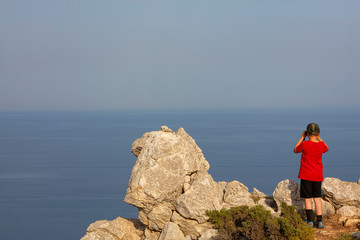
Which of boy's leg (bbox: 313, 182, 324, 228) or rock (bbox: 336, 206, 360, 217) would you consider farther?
rock (bbox: 336, 206, 360, 217)

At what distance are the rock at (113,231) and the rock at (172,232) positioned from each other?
6.94 feet

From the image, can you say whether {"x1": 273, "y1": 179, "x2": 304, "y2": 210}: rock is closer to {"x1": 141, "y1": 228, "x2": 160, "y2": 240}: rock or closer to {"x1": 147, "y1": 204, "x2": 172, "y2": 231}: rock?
{"x1": 147, "y1": 204, "x2": 172, "y2": 231}: rock

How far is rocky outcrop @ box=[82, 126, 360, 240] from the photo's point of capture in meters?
14.2

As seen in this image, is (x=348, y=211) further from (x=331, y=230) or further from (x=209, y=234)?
(x=209, y=234)

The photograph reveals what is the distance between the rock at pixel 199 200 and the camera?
46.5ft

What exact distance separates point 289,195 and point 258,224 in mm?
2690

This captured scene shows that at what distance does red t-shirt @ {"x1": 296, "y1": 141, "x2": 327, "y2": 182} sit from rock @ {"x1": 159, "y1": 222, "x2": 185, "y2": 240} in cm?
463

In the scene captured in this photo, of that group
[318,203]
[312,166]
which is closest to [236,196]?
[318,203]

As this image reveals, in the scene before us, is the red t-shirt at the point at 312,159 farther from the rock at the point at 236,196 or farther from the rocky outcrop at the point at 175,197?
the rock at the point at 236,196

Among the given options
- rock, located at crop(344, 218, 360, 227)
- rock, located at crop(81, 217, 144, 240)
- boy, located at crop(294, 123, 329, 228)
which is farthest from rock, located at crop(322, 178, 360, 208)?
rock, located at crop(81, 217, 144, 240)

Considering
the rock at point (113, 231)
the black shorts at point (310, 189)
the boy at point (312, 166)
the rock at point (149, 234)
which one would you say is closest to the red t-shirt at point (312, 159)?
the boy at point (312, 166)

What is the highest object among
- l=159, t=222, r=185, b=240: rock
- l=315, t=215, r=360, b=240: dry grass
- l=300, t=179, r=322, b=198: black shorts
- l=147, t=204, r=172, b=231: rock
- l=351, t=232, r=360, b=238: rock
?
l=300, t=179, r=322, b=198: black shorts

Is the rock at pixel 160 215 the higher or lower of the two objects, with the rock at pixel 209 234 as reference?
higher

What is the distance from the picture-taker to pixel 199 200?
1442 centimetres
